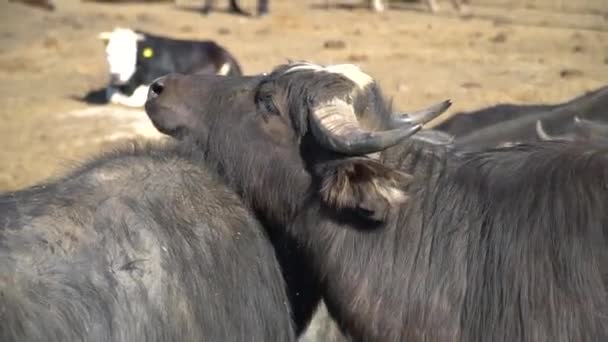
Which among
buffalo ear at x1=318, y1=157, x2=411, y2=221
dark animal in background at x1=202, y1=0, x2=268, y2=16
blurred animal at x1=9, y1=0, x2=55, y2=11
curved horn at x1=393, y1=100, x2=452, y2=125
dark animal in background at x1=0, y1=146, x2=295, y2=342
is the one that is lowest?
dark animal in background at x1=202, y1=0, x2=268, y2=16

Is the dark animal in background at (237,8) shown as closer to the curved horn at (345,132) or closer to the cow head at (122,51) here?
the cow head at (122,51)

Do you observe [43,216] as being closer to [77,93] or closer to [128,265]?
[128,265]

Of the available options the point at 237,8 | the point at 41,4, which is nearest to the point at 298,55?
the point at 41,4

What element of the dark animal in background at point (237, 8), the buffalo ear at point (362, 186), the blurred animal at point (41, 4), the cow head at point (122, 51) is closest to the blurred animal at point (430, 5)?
the dark animal in background at point (237, 8)

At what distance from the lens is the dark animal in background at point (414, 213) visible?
4.19 meters

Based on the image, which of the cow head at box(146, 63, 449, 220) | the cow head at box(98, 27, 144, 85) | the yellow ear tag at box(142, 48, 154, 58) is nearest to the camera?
the cow head at box(146, 63, 449, 220)

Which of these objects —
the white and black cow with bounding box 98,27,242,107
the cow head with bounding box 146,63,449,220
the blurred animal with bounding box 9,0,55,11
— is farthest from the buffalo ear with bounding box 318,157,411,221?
the blurred animal with bounding box 9,0,55,11

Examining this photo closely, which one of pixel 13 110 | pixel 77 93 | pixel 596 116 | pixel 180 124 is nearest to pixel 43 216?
pixel 180 124

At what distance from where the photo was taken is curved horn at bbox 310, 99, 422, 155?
4.16 m

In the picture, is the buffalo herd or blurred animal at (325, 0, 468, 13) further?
blurred animal at (325, 0, 468, 13)

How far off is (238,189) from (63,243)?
1030 millimetres

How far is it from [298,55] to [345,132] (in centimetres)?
1313

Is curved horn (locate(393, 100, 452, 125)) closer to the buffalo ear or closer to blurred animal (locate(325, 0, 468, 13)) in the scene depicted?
the buffalo ear

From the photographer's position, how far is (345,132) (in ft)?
14.1
